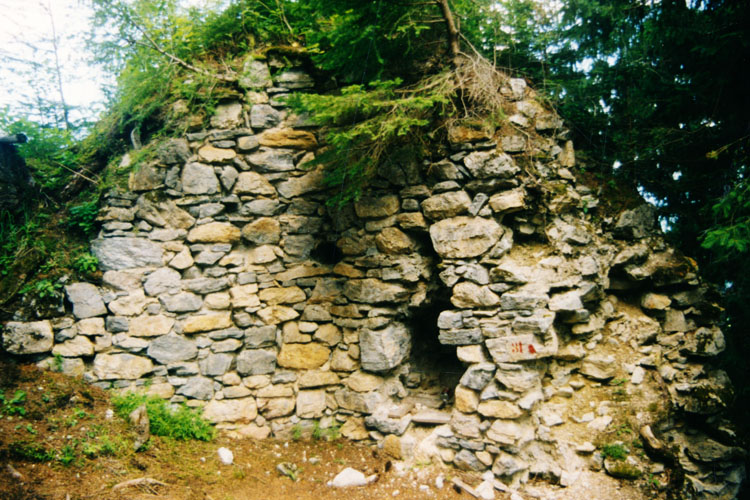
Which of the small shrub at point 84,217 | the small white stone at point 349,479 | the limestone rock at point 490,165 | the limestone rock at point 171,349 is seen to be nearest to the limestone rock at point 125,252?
the small shrub at point 84,217

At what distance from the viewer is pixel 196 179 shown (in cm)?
Result: 439

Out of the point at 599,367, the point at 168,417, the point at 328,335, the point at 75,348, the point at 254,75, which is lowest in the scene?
the point at 168,417

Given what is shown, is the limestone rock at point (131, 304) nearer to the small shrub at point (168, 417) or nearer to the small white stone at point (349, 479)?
the small shrub at point (168, 417)

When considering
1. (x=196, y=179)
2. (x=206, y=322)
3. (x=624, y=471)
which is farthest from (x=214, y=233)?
(x=624, y=471)

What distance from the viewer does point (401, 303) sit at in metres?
4.42

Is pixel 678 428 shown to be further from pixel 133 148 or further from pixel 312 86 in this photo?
pixel 133 148

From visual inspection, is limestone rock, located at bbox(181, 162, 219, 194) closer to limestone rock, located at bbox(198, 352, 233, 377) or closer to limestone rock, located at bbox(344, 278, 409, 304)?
limestone rock, located at bbox(198, 352, 233, 377)

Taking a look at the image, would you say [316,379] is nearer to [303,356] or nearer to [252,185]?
[303,356]

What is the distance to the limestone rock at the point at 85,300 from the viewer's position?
400 cm

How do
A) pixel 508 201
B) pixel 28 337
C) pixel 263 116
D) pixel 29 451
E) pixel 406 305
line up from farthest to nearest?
1. pixel 263 116
2. pixel 406 305
3. pixel 508 201
4. pixel 28 337
5. pixel 29 451

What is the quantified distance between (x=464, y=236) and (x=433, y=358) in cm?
199

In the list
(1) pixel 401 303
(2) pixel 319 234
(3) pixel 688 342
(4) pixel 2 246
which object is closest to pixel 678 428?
(3) pixel 688 342

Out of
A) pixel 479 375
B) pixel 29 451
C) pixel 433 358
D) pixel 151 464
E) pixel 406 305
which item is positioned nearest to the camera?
pixel 29 451

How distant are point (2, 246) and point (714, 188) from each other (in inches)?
328
